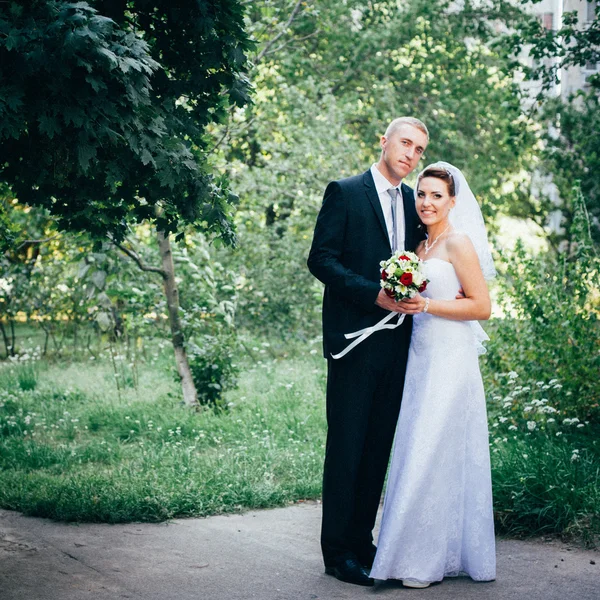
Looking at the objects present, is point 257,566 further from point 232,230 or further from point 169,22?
Answer: point 169,22

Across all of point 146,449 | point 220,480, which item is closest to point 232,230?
point 220,480

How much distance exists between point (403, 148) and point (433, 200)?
0.34 m

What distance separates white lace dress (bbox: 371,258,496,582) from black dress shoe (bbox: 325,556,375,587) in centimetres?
8

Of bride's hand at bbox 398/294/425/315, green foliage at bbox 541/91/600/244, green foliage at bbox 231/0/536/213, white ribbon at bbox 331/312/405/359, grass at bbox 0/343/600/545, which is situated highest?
green foliage at bbox 231/0/536/213

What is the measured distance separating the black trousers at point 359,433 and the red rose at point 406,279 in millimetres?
470

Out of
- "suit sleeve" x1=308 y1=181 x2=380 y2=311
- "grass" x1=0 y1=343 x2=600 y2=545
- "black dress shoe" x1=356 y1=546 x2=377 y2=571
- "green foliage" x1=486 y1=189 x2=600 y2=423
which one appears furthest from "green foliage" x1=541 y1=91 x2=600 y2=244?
"black dress shoe" x1=356 y1=546 x2=377 y2=571

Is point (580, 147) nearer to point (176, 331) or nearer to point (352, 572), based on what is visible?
point (176, 331)

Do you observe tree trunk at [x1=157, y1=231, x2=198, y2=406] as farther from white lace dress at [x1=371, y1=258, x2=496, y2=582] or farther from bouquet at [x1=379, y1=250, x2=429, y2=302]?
bouquet at [x1=379, y1=250, x2=429, y2=302]

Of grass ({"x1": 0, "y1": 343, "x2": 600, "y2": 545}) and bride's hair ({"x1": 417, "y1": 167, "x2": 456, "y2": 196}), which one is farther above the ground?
bride's hair ({"x1": 417, "y1": 167, "x2": 456, "y2": 196})

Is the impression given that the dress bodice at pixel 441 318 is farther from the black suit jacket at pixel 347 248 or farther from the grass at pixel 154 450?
the grass at pixel 154 450

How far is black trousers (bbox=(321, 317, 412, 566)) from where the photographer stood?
4281 millimetres

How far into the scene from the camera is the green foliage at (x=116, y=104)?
332cm

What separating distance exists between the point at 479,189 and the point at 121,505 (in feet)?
48.6

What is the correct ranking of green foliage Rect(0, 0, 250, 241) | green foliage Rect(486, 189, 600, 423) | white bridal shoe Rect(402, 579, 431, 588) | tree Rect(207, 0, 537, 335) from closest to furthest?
green foliage Rect(0, 0, 250, 241) → white bridal shoe Rect(402, 579, 431, 588) → green foliage Rect(486, 189, 600, 423) → tree Rect(207, 0, 537, 335)
